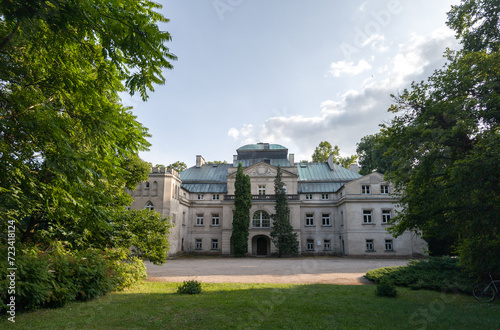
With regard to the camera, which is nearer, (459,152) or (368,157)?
(459,152)

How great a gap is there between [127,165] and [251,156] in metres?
28.6

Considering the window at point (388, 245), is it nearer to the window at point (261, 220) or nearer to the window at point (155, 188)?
the window at point (261, 220)

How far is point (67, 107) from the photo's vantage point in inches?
239

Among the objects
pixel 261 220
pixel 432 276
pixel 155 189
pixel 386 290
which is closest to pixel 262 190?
pixel 261 220

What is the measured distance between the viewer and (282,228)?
36.3 meters

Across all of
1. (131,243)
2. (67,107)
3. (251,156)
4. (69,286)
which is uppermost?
(251,156)

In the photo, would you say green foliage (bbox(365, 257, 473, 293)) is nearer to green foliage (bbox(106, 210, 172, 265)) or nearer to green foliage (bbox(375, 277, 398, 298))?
green foliage (bbox(375, 277, 398, 298))

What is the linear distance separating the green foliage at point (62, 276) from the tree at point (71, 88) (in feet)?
7.39

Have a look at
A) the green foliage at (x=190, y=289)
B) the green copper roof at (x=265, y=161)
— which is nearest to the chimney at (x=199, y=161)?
the green copper roof at (x=265, y=161)

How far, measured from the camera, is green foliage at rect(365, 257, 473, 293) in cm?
1304

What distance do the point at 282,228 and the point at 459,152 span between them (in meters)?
26.2

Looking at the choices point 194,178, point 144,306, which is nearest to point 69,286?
point 144,306

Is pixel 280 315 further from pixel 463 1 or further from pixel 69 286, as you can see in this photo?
pixel 463 1

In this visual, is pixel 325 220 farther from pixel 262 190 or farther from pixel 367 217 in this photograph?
pixel 262 190
